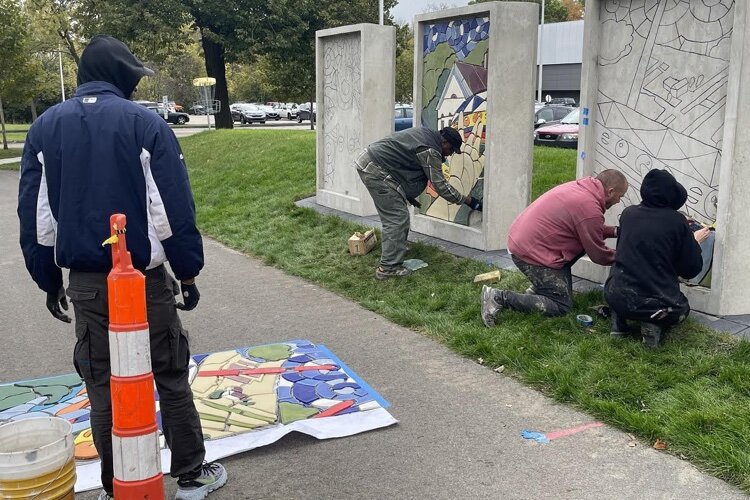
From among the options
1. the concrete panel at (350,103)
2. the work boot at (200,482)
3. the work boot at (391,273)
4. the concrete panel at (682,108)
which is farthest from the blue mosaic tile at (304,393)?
the concrete panel at (350,103)

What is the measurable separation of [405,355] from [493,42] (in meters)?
3.76

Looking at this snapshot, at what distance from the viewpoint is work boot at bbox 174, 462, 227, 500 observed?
3.47m

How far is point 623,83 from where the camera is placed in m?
6.39

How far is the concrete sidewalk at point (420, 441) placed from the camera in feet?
11.9

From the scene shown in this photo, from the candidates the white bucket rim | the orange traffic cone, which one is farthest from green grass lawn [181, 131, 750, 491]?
the white bucket rim

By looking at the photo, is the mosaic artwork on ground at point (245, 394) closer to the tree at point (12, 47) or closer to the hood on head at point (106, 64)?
the hood on head at point (106, 64)

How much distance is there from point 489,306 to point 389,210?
7.11 feet

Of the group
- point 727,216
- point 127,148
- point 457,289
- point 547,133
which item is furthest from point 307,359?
point 547,133

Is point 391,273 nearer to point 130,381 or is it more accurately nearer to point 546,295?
point 546,295

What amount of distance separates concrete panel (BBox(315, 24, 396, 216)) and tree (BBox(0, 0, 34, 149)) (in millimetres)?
17738

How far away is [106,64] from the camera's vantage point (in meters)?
3.23

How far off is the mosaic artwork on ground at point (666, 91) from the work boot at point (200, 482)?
166 inches

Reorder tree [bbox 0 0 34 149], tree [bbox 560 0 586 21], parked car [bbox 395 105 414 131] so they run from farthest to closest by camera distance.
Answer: tree [bbox 560 0 586 21] → tree [bbox 0 0 34 149] → parked car [bbox 395 105 414 131]

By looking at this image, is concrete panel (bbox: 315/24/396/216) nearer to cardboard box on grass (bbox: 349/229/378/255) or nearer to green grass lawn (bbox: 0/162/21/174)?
cardboard box on grass (bbox: 349/229/378/255)
